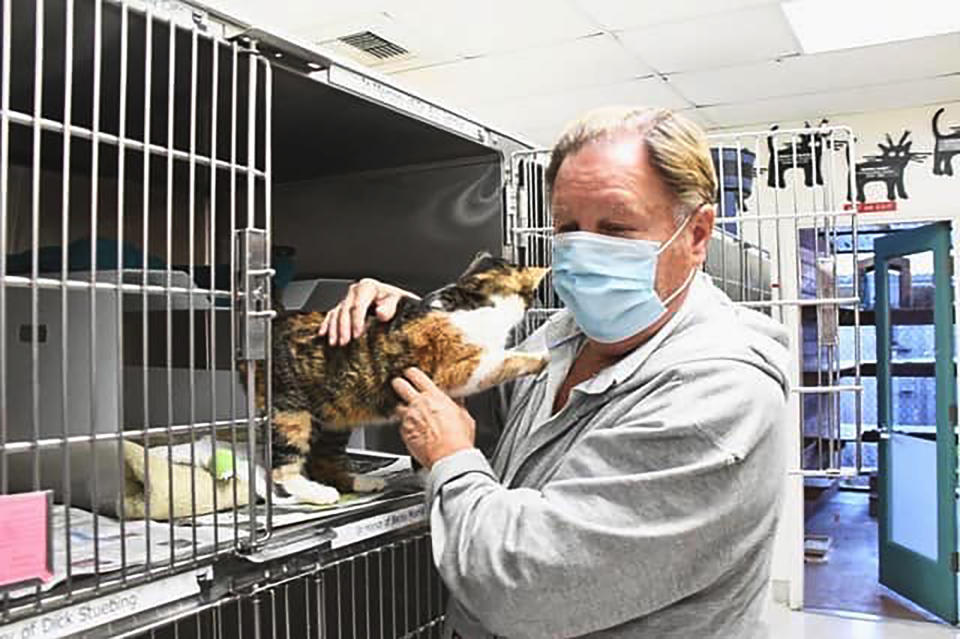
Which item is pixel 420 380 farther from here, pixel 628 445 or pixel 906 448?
pixel 906 448

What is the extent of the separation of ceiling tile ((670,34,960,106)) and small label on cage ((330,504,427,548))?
359cm

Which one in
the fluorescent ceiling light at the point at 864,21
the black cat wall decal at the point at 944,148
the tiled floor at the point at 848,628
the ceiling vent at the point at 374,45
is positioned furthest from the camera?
the black cat wall decal at the point at 944,148

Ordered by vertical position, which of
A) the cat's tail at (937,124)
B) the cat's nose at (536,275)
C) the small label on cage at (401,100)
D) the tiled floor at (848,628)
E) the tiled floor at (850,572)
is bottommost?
the tiled floor at (850,572)

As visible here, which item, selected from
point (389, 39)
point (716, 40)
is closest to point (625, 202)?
point (389, 39)

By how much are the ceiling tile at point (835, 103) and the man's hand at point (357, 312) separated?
13.3ft

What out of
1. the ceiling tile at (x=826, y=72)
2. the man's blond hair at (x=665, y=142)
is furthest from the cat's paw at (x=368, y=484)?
the ceiling tile at (x=826, y=72)

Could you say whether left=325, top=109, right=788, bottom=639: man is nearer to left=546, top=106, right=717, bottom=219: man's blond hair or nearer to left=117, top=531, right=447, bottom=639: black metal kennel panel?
left=546, top=106, right=717, bottom=219: man's blond hair

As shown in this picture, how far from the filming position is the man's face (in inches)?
38.9

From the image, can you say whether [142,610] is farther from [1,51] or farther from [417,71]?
[417,71]

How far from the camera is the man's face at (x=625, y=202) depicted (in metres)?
0.99

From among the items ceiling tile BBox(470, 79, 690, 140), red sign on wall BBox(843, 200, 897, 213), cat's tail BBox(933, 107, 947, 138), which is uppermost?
ceiling tile BBox(470, 79, 690, 140)

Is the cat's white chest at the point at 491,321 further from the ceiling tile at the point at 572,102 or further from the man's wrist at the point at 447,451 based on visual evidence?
Result: the ceiling tile at the point at 572,102

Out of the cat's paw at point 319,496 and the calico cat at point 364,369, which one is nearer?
the cat's paw at point 319,496

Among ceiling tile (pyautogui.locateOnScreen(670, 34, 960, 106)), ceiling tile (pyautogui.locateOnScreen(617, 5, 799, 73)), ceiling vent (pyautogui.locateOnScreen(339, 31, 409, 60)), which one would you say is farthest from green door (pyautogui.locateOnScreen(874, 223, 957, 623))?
ceiling vent (pyautogui.locateOnScreen(339, 31, 409, 60))
